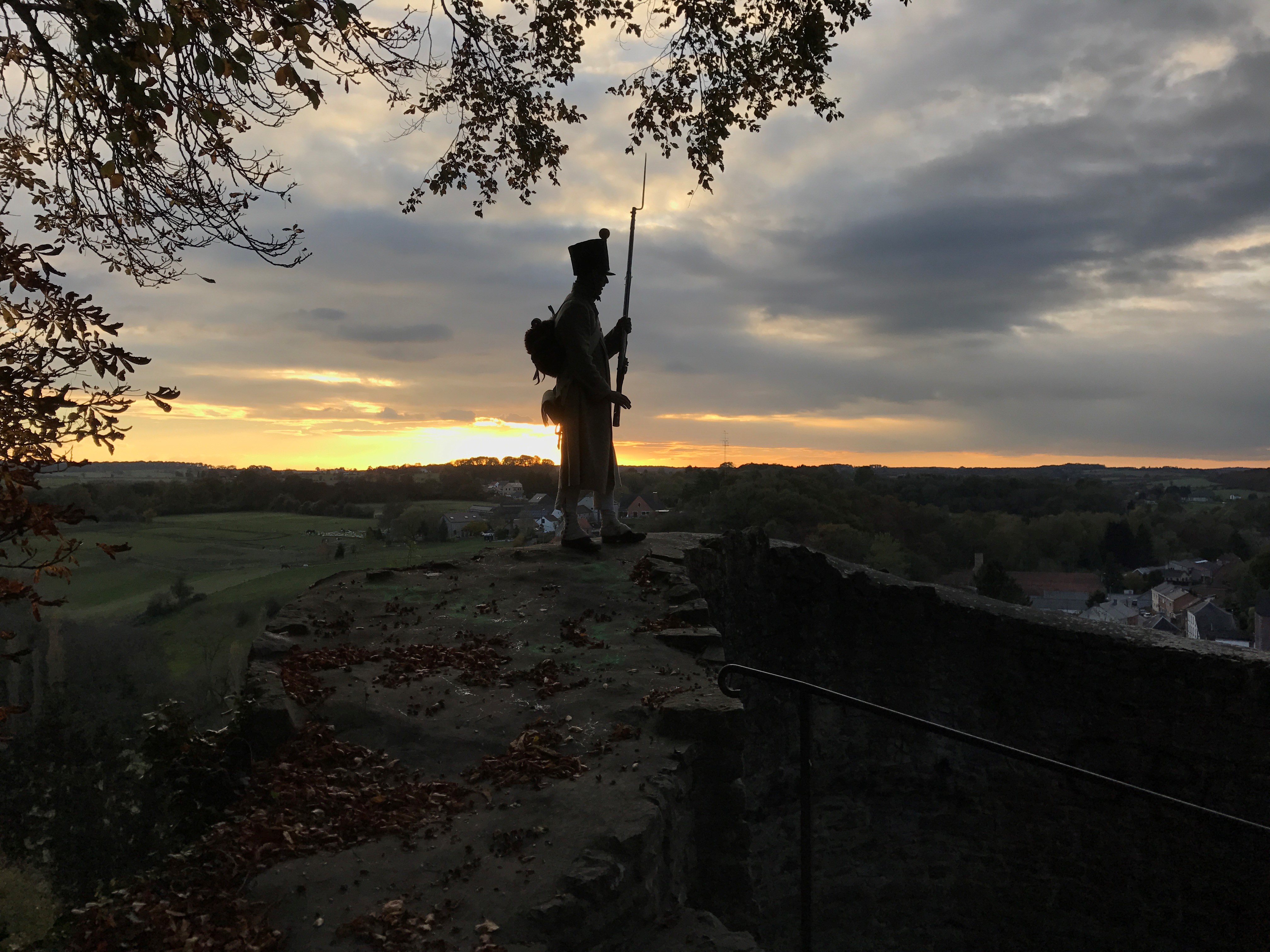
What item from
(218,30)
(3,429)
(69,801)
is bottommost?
(69,801)

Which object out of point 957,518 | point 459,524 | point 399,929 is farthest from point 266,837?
point 957,518

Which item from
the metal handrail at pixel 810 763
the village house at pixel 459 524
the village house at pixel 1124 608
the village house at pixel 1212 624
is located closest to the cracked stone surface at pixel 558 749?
the metal handrail at pixel 810 763

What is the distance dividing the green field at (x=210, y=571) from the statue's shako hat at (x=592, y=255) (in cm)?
1890

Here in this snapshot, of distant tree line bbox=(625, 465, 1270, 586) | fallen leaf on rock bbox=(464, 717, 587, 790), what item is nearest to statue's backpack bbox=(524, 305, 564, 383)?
fallen leaf on rock bbox=(464, 717, 587, 790)

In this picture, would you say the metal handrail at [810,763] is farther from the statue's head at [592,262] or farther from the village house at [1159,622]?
the village house at [1159,622]

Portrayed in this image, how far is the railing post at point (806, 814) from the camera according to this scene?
346cm

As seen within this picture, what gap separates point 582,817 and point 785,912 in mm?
5765

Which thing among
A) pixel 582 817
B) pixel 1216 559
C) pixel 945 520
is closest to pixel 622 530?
pixel 582 817

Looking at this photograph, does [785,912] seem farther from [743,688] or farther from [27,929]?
[27,929]

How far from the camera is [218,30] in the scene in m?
4.39

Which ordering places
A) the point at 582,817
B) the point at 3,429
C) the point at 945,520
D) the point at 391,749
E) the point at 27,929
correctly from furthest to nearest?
the point at 945,520 < the point at 27,929 < the point at 391,749 < the point at 3,429 < the point at 582,817

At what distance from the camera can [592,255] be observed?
25.5 feet

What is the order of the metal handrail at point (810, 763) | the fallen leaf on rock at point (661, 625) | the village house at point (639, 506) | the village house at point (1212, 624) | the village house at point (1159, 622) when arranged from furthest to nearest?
1. the village house at point (1212, 624)
2. the village house at point (1159, 622)
3. the village house at point (639, 506)
4. the fallen leaf on rock at point (661, 625)
5. the metal handrail at point (810, 763)

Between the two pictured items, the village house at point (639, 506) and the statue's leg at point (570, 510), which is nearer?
the statue's leg at point (570, 510)
